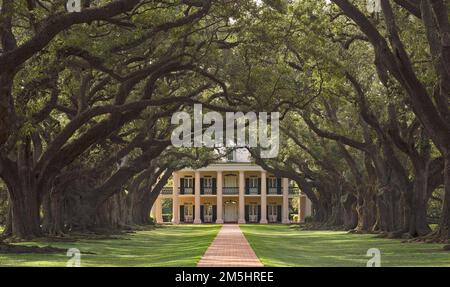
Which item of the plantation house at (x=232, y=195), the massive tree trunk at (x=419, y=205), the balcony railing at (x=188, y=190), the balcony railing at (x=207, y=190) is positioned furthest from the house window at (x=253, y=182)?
the massive tree trunk at (x=419, y=205)

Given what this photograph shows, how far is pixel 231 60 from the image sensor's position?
103 feet

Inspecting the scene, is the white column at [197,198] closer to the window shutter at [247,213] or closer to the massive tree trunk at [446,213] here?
the window shutter at [247,213]

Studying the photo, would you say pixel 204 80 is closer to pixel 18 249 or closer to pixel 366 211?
pixel 18 249

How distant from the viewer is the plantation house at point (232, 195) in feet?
328

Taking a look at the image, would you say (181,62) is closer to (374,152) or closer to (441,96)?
(441,96)

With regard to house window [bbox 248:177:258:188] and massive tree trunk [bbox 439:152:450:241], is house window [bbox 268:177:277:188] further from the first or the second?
massive tree trunk [bbox 439:152:450:241]

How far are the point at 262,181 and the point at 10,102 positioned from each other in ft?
256

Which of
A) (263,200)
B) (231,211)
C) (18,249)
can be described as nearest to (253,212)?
(231,211)

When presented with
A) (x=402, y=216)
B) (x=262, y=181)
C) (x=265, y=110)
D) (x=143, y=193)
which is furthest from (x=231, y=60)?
(x=262, y=181)

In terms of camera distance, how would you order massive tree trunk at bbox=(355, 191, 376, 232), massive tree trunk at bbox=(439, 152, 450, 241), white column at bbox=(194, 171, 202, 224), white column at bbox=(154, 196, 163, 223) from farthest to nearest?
white column at bbox=(154, 196, 163, 223) → white column at bbox=(194, 171, 202, 224) → massive tree trunk at bbox=(355, 191, 376, 232) → massive tree trunk at bbox=(439, 152, 450, 241)

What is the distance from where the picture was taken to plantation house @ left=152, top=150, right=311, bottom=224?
100000 millimetres

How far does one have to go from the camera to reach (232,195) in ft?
333

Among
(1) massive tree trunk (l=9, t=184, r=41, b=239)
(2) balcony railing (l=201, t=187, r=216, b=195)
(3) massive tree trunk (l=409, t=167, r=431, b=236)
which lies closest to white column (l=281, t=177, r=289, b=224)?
(2) balcony railing (l=201, t=187, r=216, b=195)

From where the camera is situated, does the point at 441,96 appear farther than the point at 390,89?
No
